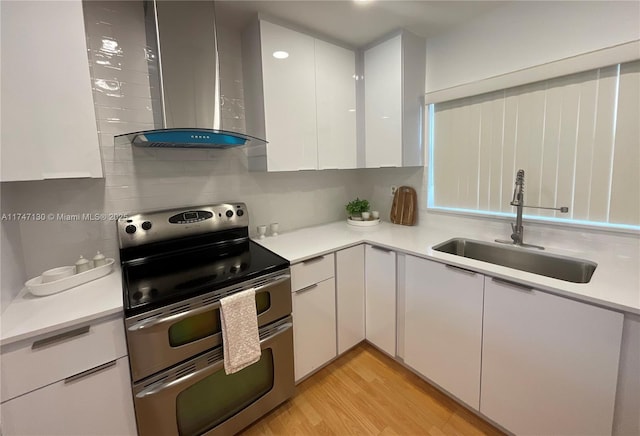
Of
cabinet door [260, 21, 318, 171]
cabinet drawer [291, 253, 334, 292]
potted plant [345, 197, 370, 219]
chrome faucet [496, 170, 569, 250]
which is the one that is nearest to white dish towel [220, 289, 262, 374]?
cabinet drawer [291, 253, 334, 292]

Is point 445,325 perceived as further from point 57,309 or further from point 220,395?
point 57,309

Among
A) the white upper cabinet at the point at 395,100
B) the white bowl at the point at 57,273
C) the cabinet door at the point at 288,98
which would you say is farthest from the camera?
the white upper cabinet at the point at 395,100

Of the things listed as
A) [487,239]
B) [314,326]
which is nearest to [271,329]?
[314,326]

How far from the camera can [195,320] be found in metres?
1.27

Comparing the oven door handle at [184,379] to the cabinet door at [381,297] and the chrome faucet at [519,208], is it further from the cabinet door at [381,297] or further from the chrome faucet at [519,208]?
the chrome faucet at [519,208]

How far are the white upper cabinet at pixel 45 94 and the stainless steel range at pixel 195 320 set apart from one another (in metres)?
0.45

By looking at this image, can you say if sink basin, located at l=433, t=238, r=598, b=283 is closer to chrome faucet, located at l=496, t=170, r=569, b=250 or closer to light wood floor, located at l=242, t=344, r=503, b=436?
chrome faucet, located at l=496, t=170, r=569, b=250

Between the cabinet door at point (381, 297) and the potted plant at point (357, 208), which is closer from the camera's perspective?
the cabinet door at point (381, 297)

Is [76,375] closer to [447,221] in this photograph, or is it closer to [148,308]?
[148,308]

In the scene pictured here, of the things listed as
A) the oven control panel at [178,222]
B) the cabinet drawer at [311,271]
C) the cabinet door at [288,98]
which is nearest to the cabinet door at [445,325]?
the cabinet drawer at [311,271]

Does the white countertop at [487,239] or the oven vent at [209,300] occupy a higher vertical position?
the white countertop at [487,239]

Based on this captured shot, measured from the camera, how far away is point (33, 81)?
3.58 feet

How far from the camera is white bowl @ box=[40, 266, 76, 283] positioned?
1.30 meters

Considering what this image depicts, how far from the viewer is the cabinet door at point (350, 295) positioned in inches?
75.4
